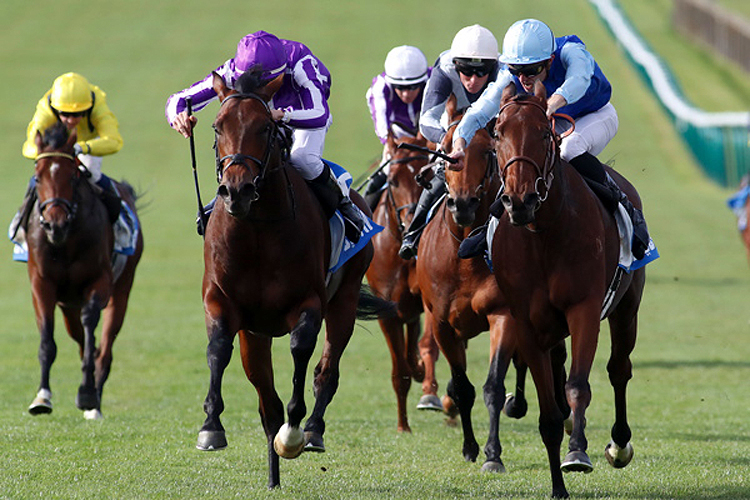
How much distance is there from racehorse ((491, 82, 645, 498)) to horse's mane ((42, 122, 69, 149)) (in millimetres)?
4342

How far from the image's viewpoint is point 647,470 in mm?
7730

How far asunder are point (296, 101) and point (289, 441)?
2.04m

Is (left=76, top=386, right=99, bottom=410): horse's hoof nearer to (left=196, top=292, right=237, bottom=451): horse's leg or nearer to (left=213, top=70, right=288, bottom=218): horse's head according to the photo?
(left=196, top=292, right=237, bottom=451): horse's leg

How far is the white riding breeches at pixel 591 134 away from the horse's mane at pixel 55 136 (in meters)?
A: 4.29

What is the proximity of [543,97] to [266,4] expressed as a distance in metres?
47.4

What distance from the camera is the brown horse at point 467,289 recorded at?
733cm

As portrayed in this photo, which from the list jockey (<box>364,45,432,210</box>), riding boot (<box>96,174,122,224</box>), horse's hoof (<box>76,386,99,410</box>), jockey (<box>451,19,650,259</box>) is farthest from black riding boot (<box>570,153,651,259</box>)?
riding boot (<box>96,174,122,224</box>)

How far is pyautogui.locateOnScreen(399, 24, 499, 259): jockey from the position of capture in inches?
321

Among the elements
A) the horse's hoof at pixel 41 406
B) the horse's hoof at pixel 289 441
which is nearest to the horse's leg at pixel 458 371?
the horse's hoof at pixel 289 441

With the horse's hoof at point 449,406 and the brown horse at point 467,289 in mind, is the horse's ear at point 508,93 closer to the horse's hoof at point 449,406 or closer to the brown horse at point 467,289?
the brown horse at point 467,289

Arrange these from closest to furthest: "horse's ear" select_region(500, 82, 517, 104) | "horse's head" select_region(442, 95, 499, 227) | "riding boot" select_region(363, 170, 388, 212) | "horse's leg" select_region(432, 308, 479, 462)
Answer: "horse's ear" select_region(500, 82, 517, 104)
"horse's head" select_region(442, 95, 499, 227)
"horse's leg" select_region(432, 308, 479, 462)
"riding boot" select_region(363, 170, 388, 212)

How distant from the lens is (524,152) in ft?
20.1

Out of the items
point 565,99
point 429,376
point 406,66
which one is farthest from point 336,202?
point 406,66

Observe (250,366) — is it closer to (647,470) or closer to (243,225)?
(243,225)
